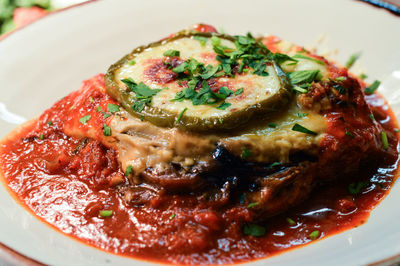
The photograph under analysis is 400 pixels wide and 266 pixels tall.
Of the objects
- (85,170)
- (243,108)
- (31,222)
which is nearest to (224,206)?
(243,108)

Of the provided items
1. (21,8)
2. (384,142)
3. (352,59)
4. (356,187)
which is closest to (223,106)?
(356,187)

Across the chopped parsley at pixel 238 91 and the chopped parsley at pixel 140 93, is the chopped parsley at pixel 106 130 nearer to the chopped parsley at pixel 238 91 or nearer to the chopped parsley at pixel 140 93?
the chopped parsley at pixel 140 93

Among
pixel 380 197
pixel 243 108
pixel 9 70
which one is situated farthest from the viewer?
pixel 9 70

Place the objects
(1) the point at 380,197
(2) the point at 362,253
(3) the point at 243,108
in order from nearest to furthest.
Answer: (2) the point at 362,253 < (3) the point at 243,108 < (1) the point at 380,197

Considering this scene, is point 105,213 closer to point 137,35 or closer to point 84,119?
point 84,119

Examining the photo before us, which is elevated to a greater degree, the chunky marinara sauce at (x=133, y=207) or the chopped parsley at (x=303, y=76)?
the chopped parsley at (x=303, y=76)

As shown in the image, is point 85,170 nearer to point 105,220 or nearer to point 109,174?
point 109,174

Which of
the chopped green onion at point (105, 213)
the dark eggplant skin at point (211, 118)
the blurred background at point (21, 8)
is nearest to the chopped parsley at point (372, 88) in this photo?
the dark eggplant skin at point (211, 118)
